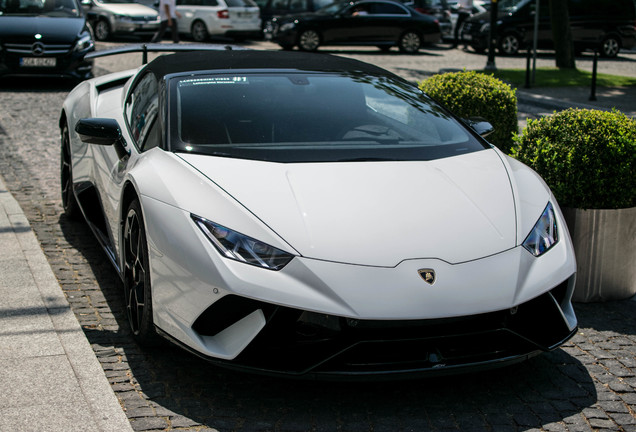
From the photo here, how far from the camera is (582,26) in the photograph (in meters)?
24.9

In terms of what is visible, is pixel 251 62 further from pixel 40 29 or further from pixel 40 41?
pixel 40 29

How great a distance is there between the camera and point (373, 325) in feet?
12.8

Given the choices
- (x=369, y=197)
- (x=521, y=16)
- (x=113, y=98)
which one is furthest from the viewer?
(x=521, y=16)

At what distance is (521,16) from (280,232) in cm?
2203

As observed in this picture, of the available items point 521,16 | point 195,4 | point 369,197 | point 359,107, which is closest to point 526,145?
point 359,107

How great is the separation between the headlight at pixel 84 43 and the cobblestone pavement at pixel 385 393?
33.8 feet

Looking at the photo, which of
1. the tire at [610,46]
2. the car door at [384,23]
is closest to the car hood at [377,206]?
the car door at [384,23]

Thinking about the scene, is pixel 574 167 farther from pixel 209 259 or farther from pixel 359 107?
pixel 209 259

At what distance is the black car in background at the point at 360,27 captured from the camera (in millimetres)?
24703

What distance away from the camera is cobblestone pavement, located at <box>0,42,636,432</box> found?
4.02m

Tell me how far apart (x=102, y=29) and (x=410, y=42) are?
26.9ft

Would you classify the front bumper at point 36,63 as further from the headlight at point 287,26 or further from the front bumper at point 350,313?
the front bumper at point 350,313

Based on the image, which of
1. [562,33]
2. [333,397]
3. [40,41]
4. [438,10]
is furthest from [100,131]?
[438,10]

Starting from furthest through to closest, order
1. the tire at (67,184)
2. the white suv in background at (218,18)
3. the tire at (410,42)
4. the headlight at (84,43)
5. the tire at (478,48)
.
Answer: the white suv in background at (218,18) < the tire at (410,42) < the tire at (478,48) < the headlight at (84,43) < the tire at (67,184)
